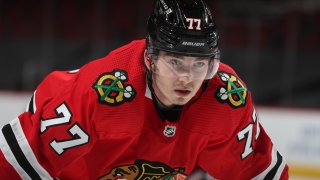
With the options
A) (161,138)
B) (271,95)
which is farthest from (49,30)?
(161,138)

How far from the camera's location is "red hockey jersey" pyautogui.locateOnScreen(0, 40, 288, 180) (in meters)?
1.99

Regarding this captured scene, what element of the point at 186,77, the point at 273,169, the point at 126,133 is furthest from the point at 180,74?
the point at 273,169

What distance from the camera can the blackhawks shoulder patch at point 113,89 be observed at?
6.54 feet

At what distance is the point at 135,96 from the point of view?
6.63 ft

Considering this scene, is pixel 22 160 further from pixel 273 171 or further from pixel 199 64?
pixel 273 171

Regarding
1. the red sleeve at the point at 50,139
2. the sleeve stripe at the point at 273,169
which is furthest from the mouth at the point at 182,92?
the sleeve stripe at the point at 273,169

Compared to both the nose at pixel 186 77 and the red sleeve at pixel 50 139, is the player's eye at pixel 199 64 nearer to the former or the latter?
the nose at pixel 186 77

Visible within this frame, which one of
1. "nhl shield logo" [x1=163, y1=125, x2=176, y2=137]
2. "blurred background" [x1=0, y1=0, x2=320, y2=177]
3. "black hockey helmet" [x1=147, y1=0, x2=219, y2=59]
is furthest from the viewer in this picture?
"blurred background" [x1=0, y1=0, x2=320, y2=177]

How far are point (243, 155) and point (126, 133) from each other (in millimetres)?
364

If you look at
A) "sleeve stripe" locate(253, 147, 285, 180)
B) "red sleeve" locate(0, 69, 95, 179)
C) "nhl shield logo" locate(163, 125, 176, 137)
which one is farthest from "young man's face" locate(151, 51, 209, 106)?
"sleeve stripe" locate(253, 147, 285, 180)

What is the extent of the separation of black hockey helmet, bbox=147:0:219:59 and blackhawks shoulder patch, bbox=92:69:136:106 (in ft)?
0.42

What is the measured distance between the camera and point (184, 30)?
6.31 ft

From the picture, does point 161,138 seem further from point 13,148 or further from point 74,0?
point 74,0

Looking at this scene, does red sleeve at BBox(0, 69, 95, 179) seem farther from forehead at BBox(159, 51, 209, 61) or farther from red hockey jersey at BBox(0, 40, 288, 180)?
forehead at BBox(159, 51, 209, 61)
